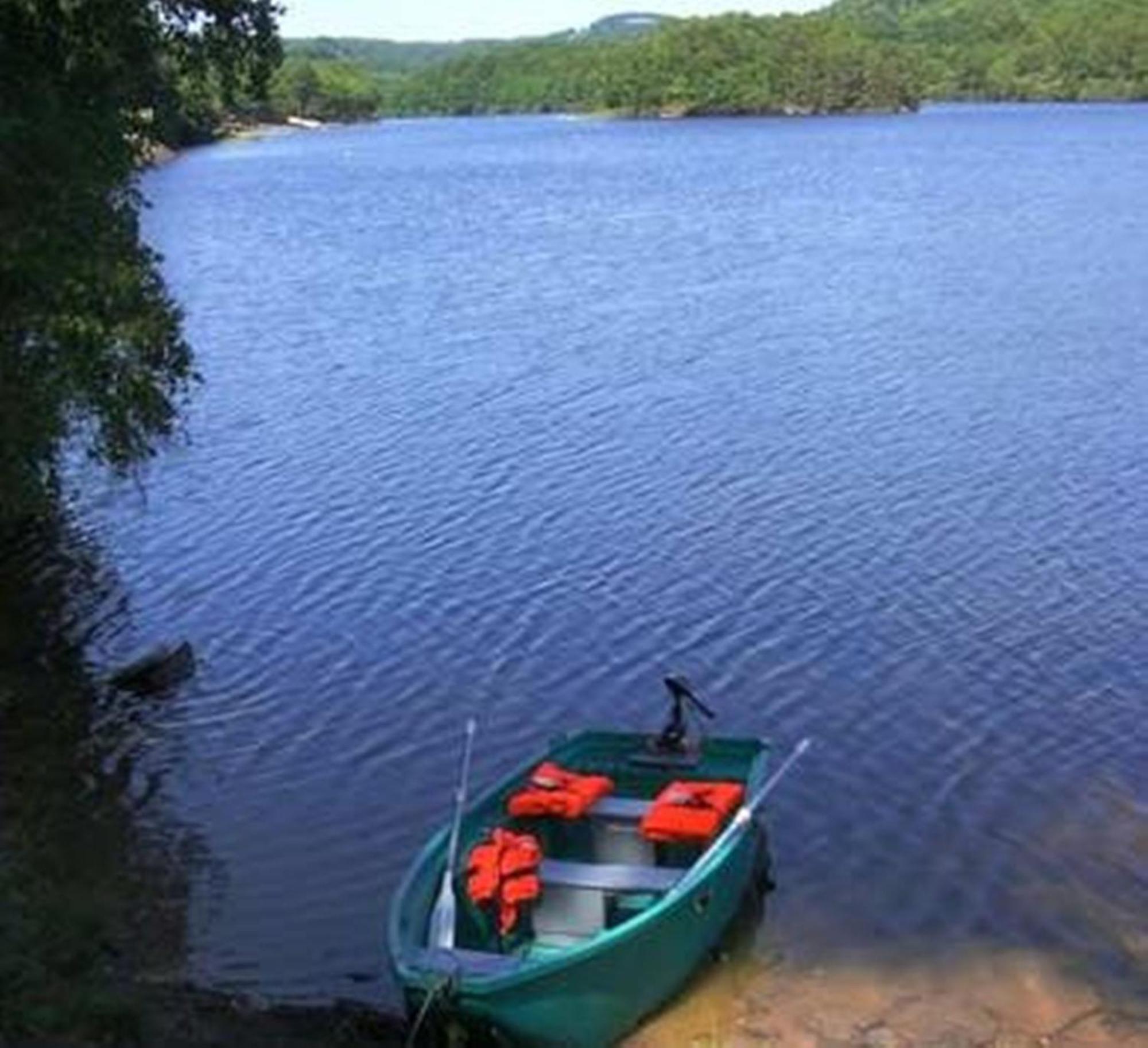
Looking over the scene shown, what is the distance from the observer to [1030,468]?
31578 mm

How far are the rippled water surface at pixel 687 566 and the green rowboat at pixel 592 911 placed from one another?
4.22 feet

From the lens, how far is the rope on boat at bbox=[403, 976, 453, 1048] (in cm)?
1310

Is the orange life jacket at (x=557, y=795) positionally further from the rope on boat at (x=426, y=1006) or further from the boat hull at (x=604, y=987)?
the rope on boat at (x=426, y=1006)

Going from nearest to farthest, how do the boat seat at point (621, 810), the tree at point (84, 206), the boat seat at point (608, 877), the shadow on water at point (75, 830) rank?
the shadow on water at point (75, 830) → the boat seat at point (608, 877) → the boat seat at point (621, 810) → the tree at point (84, 206)

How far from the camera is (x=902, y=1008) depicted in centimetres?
1505

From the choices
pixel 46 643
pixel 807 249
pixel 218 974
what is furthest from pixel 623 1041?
pixel 807 249

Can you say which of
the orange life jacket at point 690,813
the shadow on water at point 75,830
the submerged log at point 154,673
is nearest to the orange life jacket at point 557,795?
the orange life jacket at point 690,813

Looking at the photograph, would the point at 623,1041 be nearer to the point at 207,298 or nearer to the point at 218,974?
the point at 218,974

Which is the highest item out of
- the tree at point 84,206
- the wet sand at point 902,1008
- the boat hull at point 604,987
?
the tree at point 84,206

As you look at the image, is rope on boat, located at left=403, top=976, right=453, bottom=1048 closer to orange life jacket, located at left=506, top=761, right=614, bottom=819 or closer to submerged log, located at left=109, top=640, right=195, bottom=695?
orange life jacket, located at left=506, top=761, right=614, bottom=819

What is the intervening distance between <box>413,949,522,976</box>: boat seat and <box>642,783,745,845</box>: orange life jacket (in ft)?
8.06

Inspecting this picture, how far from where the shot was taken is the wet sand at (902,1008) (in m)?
14.5

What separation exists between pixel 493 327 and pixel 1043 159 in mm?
64157

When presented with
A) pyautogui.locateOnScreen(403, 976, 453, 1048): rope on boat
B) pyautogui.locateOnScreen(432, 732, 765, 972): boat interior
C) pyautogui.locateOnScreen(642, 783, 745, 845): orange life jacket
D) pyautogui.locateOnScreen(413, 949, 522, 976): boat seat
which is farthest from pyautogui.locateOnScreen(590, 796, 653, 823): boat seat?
pyautogui.locateOnScreen(403, 976, 453, 1048): rope on boat
